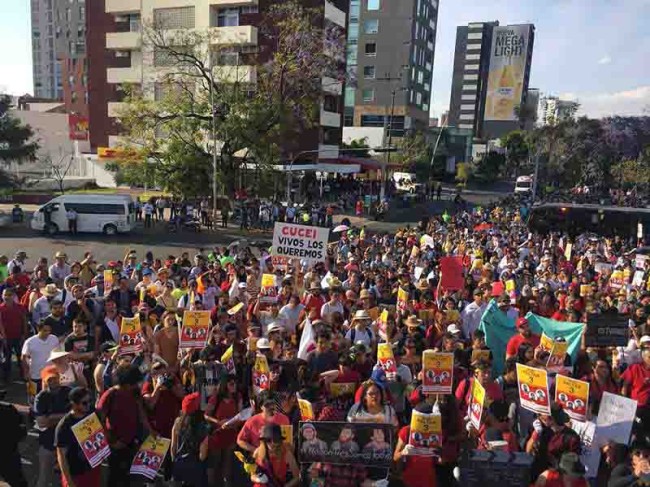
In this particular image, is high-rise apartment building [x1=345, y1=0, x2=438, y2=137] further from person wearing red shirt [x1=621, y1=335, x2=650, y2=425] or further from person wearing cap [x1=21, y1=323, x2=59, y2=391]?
person wearing cap [x1=21, y1=323, x2=59, y2=391]

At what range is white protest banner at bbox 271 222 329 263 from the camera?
39.1 feet

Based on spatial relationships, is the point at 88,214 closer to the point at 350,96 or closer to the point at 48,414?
the point at 48,414

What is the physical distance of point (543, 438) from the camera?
537 cm

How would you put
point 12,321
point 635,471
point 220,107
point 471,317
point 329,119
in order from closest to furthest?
point 635,471, point 12,321, point 471,317, point 220,107, point 329,119

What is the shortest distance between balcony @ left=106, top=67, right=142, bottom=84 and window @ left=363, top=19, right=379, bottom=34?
1665 inches

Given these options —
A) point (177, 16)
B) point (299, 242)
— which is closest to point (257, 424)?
point (299, 242)

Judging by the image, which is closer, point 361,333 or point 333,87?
point 361,333

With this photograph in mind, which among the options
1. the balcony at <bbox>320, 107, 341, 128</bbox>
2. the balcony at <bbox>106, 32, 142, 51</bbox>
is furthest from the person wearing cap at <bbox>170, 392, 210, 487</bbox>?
the balcony at <bbox>106, 32, 142, 51</bbox>

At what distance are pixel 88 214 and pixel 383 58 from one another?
6163cm

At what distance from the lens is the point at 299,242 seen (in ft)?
39.3

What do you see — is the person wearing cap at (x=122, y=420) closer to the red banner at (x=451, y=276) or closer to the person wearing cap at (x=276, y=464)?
the person wearing cap at (x=276, y=464)

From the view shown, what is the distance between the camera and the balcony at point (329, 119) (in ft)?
158

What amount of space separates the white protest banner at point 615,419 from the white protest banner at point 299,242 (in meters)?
6.88

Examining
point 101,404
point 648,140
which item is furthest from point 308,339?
point 648,140
